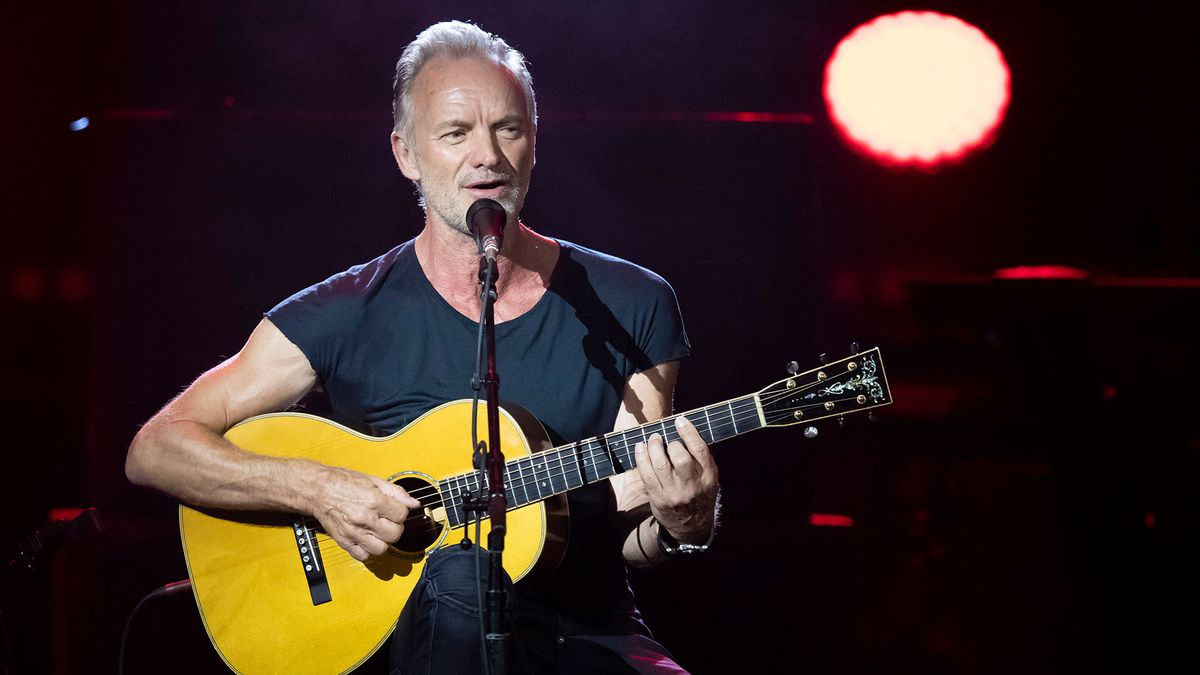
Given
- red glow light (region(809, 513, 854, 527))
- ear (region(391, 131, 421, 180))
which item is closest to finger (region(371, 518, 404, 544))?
ear (region(391, 131, 421, 180))

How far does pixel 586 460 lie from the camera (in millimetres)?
2801

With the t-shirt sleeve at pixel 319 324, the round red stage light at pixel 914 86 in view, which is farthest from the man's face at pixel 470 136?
the round red stage light at pixel 914 86

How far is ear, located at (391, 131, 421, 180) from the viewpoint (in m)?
3.35

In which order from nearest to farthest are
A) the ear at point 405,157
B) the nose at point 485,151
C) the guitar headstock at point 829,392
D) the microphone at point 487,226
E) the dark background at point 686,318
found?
1. the microphone at point 487,226
2. the guitar headstock at point 829,392
3. the nose at point 485,151
4. the ear at point 405,157
5. the dark background at point 686,318

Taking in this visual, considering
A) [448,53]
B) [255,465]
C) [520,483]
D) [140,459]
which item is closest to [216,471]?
[255,465]

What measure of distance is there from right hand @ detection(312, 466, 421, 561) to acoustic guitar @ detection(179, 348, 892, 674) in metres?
0.08

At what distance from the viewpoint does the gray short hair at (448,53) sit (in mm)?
3268

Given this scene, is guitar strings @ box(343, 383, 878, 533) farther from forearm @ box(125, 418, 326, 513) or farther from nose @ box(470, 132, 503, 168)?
nose @ box(470, 132, 503, 168)

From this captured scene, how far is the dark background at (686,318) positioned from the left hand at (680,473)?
1603mm

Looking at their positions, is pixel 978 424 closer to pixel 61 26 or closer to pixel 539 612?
pixel 539 612

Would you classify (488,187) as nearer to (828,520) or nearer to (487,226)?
(487,226)

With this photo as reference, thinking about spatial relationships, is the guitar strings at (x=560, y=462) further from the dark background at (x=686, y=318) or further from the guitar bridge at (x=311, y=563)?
the dark background at (x=686, y=318)

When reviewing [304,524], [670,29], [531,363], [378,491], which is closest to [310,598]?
[304,524]

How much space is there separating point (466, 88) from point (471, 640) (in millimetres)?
1683
